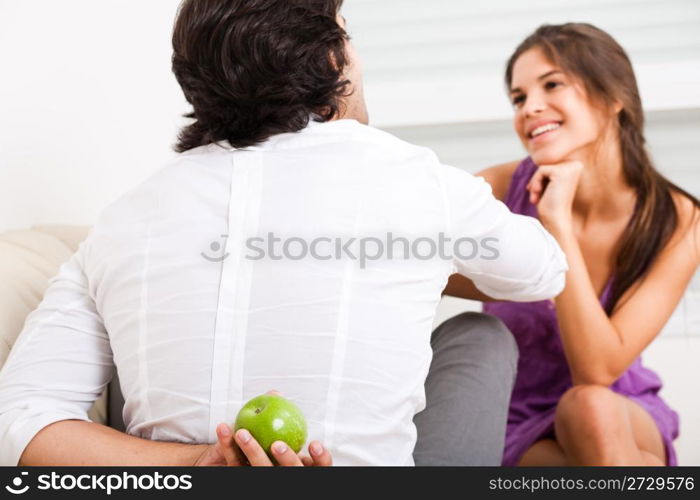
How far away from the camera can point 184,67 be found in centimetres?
123

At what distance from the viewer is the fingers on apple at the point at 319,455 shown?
976 millimetres

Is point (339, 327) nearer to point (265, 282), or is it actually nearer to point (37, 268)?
point (265, 282)

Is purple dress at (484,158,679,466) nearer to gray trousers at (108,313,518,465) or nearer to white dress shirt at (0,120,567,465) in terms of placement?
gray trousers at (108,313,518,465)

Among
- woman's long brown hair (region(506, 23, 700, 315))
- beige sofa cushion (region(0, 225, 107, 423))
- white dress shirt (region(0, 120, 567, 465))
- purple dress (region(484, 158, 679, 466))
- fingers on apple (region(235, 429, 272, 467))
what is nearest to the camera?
fingers on apple (region(235, 429, 272, 467))

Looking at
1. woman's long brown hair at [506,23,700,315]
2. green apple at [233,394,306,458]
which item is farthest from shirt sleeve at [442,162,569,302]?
woman's long brown hair at [506,23,700,315]

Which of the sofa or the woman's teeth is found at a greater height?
the woman's teeth

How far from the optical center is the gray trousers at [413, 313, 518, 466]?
137 centimetres

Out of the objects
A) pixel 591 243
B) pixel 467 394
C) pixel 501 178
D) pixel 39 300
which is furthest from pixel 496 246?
pixel 501 178

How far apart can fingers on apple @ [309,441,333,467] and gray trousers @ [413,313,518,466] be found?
1.21 ft

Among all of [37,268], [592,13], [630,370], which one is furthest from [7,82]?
[592,13]

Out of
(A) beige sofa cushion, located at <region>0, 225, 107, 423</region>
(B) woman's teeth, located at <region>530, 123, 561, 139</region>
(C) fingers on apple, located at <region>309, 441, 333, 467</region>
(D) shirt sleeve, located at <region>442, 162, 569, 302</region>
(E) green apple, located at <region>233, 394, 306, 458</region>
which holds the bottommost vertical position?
(C) fingers on apple, located at <region>309, 441, 333, 467</region>

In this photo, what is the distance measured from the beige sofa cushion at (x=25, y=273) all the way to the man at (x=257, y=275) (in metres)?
0.12

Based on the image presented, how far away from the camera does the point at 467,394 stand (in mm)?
1412
